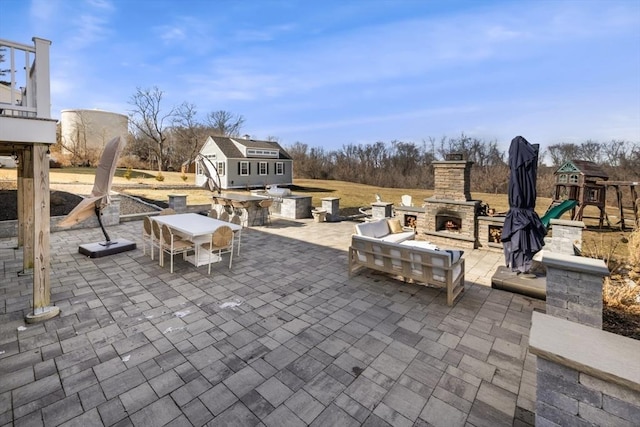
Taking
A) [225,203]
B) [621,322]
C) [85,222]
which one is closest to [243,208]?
[225,203]

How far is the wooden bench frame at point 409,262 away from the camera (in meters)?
4.56

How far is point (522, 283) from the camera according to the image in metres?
5.05

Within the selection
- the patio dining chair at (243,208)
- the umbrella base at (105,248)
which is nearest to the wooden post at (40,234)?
the umbrella base at (105,248)

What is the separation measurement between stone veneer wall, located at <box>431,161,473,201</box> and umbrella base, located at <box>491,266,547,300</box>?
2.91m

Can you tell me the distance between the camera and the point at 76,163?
2831 cm

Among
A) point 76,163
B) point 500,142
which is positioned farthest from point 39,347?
point 500,142

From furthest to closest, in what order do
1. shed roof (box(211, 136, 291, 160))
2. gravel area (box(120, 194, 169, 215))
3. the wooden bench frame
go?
shed roof (box(211, 136, 291, 160))
gravel area (box(120, 194, 169, 215))
the wooden bench frame

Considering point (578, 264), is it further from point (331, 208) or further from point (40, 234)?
point (331, 208)

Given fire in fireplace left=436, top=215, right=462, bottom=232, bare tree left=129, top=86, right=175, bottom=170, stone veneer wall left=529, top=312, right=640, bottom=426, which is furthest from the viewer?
bare tree left=129, top=86, right=175, bottom=170

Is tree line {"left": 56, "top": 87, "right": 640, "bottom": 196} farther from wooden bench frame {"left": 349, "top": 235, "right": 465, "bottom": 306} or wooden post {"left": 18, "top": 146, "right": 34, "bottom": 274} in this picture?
wooden post {"left": 18, "top": 146, "right": 34, "bottom": 274}

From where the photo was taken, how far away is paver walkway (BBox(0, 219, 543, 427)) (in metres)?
2.46

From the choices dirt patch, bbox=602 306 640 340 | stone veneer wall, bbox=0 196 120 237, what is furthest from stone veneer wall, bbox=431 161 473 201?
stone veneer wall, bbox=0 196 120 237

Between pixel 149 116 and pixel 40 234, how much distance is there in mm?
37848

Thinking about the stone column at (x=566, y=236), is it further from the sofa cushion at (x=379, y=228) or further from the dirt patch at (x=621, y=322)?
the sofa cushion at (x=379, y=228)
